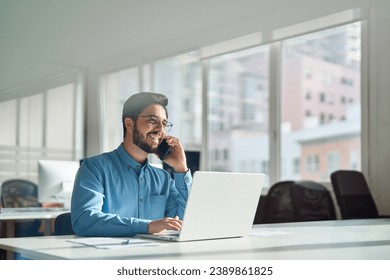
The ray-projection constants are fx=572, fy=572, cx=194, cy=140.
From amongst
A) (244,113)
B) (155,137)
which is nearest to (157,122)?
(155,137)

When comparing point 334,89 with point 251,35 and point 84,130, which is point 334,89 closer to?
point 251,35

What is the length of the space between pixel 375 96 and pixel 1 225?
2.76 meters

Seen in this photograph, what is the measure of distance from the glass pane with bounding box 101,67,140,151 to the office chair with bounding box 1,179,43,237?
3.12ft

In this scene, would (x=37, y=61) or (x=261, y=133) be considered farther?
(x=261, y=133)

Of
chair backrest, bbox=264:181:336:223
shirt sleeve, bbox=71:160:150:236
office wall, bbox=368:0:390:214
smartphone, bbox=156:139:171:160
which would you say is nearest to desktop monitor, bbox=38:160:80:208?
chair backrest, bbox=264:181:336:223

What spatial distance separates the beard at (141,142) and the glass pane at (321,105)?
2.74 metres

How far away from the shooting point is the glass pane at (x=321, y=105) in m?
4.84

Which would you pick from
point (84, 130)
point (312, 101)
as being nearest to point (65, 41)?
point (84, 130)

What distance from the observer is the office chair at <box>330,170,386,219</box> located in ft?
12.9

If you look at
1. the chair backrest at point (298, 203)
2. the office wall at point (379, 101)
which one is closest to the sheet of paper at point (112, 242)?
the chair backrest at point (298, 203)

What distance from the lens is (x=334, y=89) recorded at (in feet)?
18.0

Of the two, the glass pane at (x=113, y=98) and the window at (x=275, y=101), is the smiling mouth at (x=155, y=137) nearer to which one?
the window at (x=275, y=101)

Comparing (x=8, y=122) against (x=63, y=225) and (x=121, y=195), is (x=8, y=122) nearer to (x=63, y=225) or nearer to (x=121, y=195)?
(x=63, y=225)
